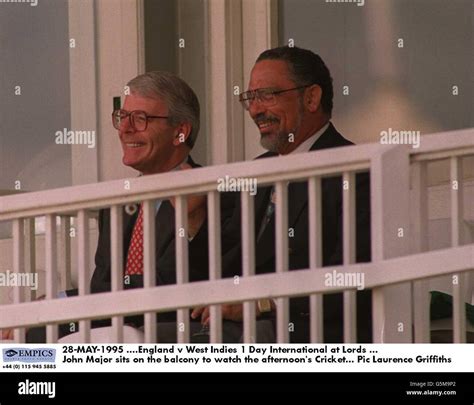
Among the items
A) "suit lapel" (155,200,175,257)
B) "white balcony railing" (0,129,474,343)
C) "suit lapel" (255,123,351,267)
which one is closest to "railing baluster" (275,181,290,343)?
"white balcony railing" (0,129,474,343)

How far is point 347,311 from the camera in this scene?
9.81 feet

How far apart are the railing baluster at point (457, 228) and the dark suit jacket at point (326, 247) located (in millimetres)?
294

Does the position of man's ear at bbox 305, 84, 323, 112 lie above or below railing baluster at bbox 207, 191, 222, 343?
above

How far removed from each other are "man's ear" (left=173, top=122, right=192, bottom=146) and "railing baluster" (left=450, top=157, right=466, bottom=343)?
1.15 meters

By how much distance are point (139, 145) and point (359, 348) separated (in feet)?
3.32

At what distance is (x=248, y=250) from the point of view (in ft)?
9.91

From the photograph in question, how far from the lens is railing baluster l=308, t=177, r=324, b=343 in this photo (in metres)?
2.99

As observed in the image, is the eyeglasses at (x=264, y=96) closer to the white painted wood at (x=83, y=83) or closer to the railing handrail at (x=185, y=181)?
the railing handrail at (x=185, y=181)

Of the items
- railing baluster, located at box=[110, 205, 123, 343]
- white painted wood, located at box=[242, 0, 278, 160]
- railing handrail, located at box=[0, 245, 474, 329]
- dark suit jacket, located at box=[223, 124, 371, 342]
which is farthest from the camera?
white painted wood, located at box=[242, 0, 278, 160]

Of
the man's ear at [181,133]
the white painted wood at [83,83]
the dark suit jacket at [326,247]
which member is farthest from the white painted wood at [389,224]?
the white painted wood at [83,83]

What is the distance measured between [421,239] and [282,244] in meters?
0.32

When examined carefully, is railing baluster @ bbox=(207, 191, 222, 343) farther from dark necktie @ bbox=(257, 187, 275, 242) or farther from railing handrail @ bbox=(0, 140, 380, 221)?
dark necktie @ bbox=(257, 187, 275, 242)

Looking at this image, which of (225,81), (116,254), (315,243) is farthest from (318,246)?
(225,81)
